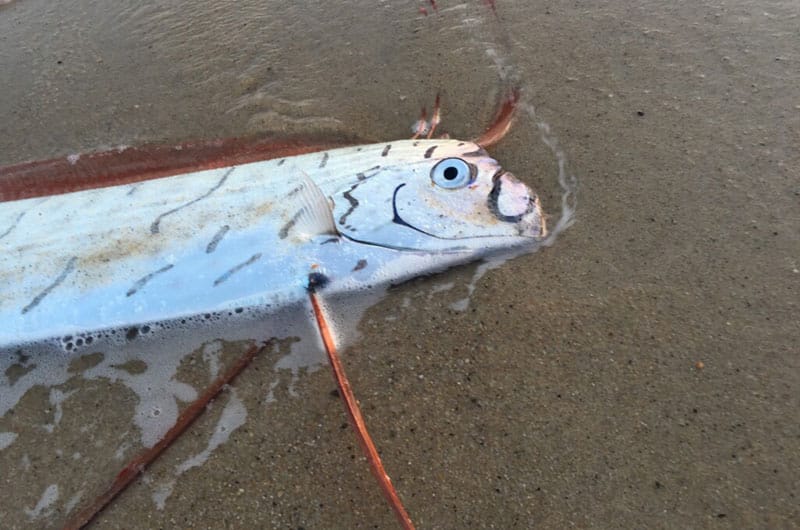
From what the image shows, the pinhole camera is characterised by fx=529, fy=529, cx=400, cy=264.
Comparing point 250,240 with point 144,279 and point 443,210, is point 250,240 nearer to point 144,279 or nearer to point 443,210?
point 144,279

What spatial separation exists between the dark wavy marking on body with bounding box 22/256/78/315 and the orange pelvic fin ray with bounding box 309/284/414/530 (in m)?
1.22

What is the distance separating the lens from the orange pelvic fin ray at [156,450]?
2.25m

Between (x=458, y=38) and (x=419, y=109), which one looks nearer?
(x=419, y=109)

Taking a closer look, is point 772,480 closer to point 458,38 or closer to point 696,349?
point 696,349

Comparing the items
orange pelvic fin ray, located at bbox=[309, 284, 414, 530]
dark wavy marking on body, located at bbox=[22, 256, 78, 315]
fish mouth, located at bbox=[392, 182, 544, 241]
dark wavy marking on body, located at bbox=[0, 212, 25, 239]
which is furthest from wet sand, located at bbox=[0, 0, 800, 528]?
dark wavy marking on body, located at bbox=[0, 212, 25, 239]

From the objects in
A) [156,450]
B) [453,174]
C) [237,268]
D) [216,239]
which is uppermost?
[453,174]

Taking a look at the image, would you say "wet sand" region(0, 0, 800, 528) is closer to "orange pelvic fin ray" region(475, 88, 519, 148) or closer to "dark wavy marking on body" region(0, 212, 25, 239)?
"orange pelvic fin ray" region(475, 88, 519, 148)

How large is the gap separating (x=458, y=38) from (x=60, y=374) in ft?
10.9

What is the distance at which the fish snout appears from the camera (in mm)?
2775

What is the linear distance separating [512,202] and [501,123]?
0.85m

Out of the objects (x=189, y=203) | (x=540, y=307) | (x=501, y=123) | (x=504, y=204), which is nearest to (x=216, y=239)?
(x=189, y=203)

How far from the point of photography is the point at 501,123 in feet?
11.1


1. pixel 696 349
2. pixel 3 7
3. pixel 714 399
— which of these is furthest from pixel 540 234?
pixel 3 7

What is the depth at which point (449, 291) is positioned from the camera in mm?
2758
